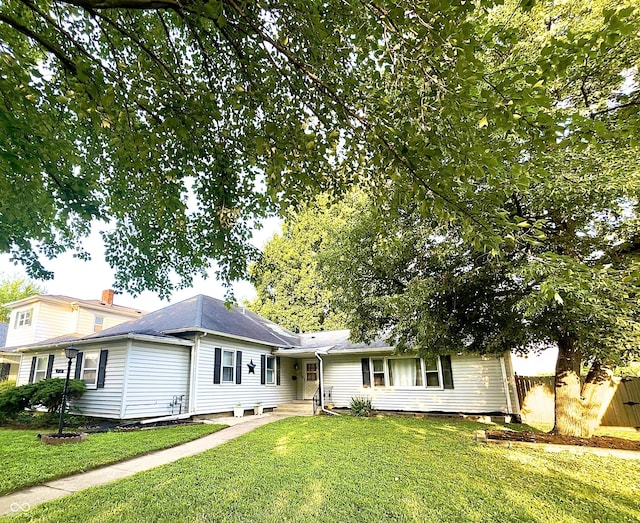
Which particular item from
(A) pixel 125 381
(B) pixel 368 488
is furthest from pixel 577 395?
(A) pixel 125 381

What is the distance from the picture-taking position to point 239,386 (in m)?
13.2

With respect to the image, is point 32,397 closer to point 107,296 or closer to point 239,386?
point 239,386

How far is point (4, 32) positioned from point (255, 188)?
10.3 ft

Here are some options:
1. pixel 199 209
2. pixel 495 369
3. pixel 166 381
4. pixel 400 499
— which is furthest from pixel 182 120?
pixel 495 369

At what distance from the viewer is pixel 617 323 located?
5.80 metres

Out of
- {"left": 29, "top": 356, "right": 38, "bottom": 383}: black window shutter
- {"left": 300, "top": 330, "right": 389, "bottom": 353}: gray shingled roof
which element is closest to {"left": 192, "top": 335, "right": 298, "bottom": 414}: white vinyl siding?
{"left": 300, "top": 330, "right": 389, "bottom": 353}: gray shingled roof

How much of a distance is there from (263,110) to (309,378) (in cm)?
1463

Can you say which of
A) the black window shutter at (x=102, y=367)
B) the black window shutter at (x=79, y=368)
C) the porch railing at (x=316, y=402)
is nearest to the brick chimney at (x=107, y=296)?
the black window shutter at (x=79, y=368)

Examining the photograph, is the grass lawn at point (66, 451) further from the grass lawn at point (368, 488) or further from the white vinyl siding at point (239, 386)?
the white vinyl siding at point (239, 386)

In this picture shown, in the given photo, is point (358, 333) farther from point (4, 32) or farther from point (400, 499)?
point (4, 32)

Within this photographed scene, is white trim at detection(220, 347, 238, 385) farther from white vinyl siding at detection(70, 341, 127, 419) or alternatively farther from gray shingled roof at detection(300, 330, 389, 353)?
gray shingled roof at detection(300, 330, 389, 353)

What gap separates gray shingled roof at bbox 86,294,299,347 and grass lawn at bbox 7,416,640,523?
18.3 ft

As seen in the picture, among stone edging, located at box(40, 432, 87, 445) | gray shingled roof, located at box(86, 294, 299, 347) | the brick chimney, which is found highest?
the brick chimney

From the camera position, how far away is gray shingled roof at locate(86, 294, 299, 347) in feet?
39.0
